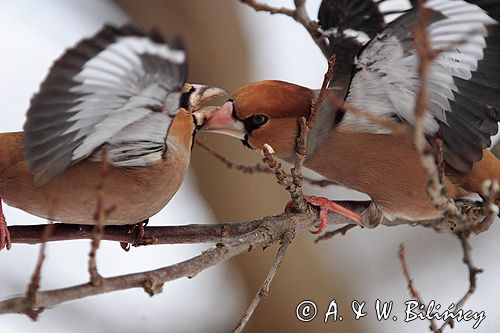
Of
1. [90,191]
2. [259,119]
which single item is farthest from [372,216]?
[90,191]

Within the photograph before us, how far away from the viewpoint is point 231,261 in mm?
2055

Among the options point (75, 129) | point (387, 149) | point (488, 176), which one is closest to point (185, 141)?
point (75, 129)

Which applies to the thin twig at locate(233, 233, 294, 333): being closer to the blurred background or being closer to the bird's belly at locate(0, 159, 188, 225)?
the bird's belly at locate(0, 159, 188, 225)

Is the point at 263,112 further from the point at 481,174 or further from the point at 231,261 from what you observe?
the point at 231,261

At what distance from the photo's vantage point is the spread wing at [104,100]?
83 cm

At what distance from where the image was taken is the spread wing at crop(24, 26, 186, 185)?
32.6 inches

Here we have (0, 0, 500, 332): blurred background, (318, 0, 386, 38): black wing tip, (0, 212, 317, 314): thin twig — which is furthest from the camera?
(0, 0, 500, 332): blurred background

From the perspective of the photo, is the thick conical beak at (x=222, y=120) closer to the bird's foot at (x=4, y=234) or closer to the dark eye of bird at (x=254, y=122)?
the dark eye of bird at (x=254, y=122)

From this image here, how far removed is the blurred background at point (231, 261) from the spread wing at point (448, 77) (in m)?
0.65

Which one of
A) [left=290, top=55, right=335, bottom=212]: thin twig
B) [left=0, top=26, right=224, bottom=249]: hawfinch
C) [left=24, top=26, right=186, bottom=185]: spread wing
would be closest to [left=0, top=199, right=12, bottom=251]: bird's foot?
[left=0, top=26, right=224, bottom=249]: hawfinch

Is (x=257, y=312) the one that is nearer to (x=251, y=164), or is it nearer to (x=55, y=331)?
(x=251, y=164)

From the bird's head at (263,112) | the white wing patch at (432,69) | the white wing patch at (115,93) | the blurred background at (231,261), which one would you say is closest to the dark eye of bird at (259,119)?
the bird's head at (263,112)

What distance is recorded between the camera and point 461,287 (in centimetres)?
215

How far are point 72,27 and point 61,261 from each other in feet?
2.37
